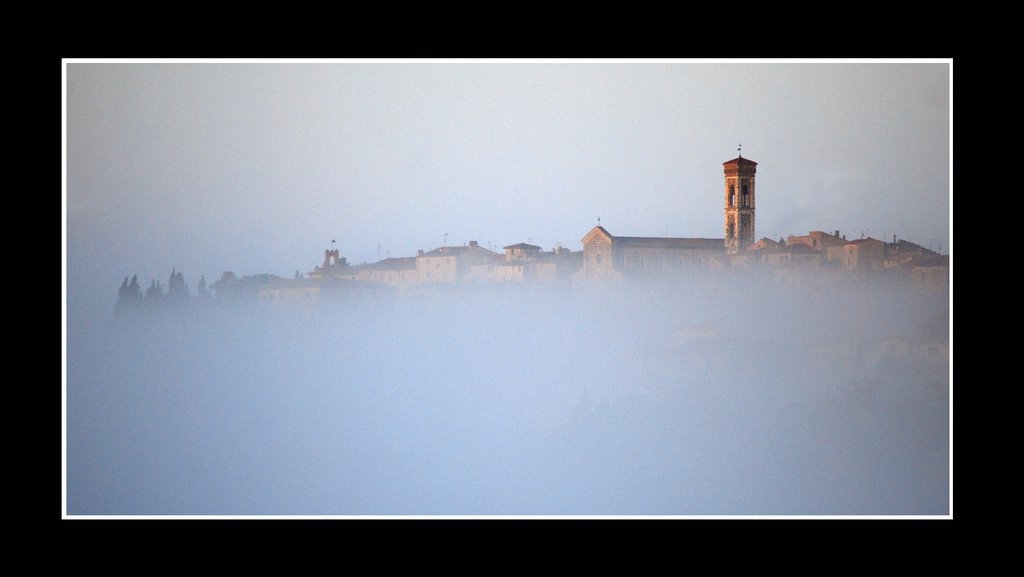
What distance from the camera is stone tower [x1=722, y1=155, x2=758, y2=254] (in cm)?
984

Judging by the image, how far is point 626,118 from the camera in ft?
32.1

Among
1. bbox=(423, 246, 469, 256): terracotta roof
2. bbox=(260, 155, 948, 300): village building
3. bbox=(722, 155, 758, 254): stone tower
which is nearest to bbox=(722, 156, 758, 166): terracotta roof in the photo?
bbox=(722, 155, 758, 254): stone tower

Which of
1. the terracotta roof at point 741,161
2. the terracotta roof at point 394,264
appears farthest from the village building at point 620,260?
the terracotta roof at point 741,161

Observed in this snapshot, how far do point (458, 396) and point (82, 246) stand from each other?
3.11m

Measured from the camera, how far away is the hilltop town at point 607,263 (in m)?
9.90

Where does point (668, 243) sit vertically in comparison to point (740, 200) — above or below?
below

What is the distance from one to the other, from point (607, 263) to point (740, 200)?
1161 millimetres

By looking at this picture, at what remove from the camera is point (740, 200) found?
32.4ft

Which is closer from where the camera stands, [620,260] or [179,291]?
[179,291]

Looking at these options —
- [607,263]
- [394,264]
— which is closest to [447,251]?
[394,264]

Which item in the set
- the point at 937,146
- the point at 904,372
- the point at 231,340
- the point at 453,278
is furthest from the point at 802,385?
the point at 231,340

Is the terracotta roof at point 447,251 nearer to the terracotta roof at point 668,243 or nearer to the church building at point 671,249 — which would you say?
the church building at point 671,249

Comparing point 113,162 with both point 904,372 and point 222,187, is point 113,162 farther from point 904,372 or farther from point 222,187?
point 904,372

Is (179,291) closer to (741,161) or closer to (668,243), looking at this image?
(668,243)
